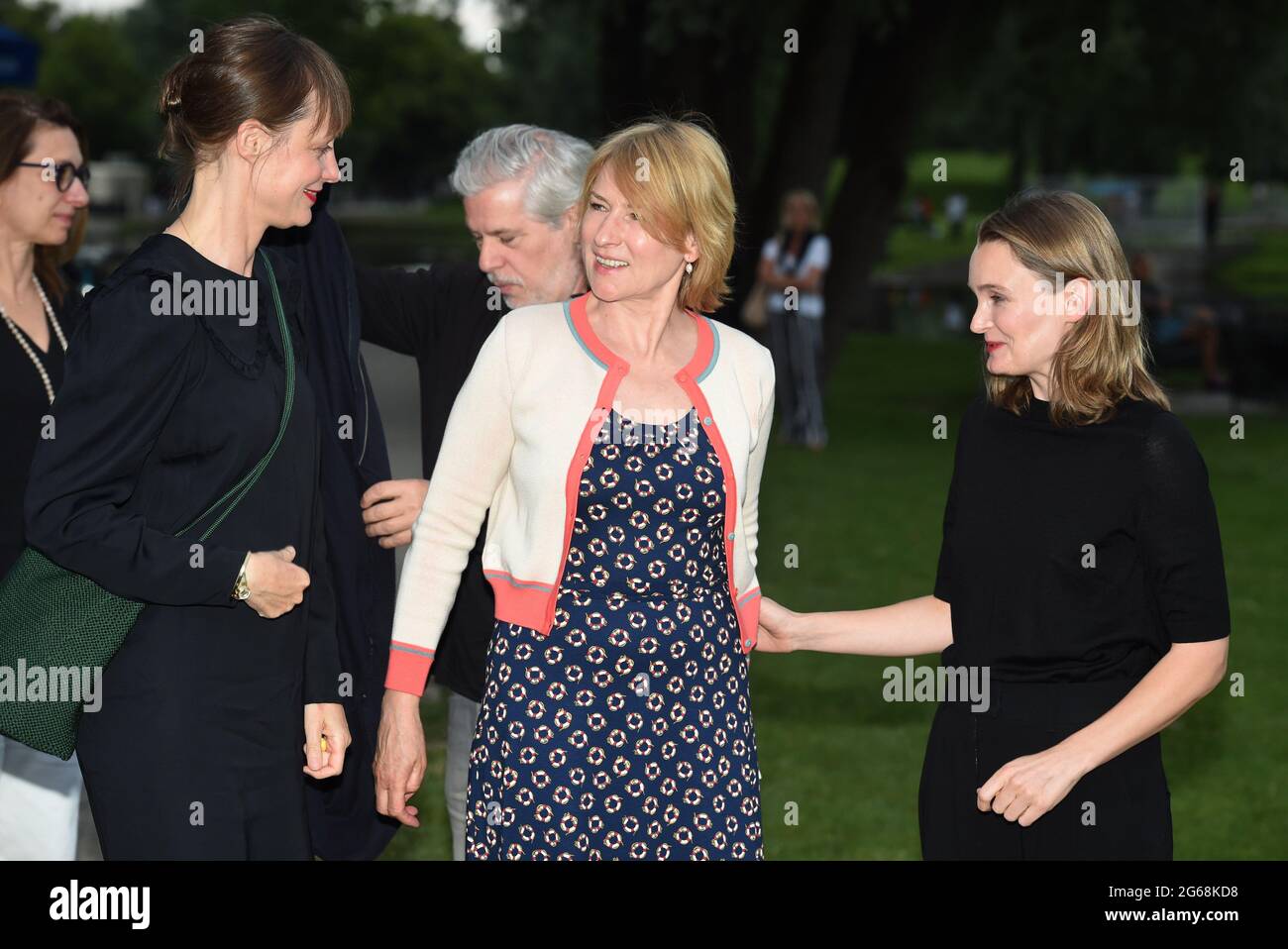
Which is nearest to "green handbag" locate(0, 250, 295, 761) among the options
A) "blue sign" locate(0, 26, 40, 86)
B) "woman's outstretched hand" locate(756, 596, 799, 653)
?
"woman's outstretched hand" locate(756, 596, 799, 653)

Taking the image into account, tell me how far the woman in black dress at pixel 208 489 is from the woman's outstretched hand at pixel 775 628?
109cm

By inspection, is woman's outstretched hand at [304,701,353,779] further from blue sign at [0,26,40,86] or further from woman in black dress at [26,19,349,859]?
blue sign at [0,26,40,86]

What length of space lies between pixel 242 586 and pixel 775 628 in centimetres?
136

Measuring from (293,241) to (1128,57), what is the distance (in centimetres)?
1735

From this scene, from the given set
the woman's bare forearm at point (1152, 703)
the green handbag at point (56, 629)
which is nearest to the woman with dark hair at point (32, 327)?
the green handbag at point (56, 629)

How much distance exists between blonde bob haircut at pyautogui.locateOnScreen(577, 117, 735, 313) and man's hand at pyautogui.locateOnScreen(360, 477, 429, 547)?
35.2 inches

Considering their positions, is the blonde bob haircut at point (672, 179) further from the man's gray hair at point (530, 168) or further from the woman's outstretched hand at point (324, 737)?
the woman's outstretched hand at point (324, 737)

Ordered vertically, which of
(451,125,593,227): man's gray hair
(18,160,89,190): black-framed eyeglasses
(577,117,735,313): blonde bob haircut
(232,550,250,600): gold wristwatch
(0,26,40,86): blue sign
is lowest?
(232,550,250,600): gold wristwatch

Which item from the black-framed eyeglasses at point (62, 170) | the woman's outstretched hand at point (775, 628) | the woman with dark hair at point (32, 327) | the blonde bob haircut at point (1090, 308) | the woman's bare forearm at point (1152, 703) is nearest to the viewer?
the woman's bare forearm at point (1152, 703)

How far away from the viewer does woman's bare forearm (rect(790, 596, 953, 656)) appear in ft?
12.3

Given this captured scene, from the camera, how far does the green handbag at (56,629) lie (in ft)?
9.80

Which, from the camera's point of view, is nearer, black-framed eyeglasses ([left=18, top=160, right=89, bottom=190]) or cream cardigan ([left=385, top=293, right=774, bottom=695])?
cream cardigan ([left=385, top=293, right=774, bottom=695])

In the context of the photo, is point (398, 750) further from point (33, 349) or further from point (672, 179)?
point (33, 349)

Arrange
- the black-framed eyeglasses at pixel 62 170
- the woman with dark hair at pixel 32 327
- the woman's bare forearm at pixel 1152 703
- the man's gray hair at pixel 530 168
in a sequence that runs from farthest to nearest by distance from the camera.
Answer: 1. the black-framed eyeglasses at pixel 62 170
2. the woman with dark hair at pixel 32 327
3. the man's gray hair at pixel 530 168
4. the woman's bare forearm at pixel 1152 703
